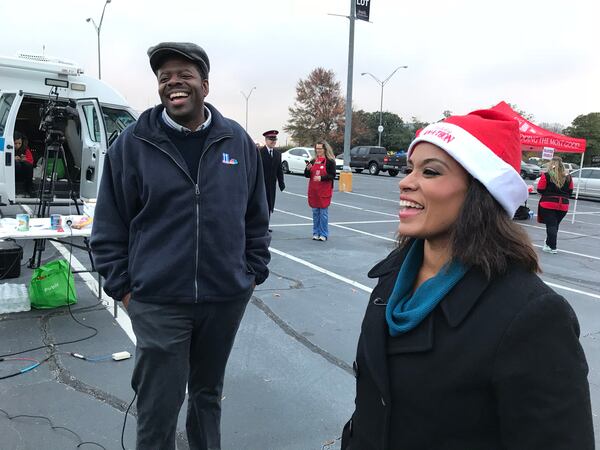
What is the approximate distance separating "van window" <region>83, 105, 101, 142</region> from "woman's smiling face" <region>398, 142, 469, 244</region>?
8.83m

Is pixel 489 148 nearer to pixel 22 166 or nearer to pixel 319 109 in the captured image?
pixel 22 166

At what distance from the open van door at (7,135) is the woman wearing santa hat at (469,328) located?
8500 mm

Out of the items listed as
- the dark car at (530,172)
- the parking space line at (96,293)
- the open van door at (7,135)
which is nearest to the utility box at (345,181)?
the open van door at (7,135)

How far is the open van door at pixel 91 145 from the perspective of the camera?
880 cm

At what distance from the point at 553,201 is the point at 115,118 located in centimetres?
858

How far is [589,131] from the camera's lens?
4778cm

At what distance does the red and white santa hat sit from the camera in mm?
1235

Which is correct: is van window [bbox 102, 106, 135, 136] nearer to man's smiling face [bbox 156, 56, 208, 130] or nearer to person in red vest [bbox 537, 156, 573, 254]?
man's smiling face [bbox 156, 56, 208, 130]

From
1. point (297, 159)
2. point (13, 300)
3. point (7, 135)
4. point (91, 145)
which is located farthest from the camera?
point (297, 159)

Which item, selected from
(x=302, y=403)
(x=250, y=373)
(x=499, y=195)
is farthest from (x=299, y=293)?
(x=499, y=195)

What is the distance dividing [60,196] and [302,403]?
26.3 feet

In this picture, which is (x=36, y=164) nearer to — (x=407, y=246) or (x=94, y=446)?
(x=94, y=446)

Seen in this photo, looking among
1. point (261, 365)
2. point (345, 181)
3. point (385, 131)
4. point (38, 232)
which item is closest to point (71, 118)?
point (38, 232)

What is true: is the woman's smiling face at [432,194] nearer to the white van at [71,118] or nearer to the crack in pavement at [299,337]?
the crack in pavement at [299,337]
